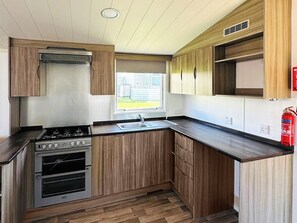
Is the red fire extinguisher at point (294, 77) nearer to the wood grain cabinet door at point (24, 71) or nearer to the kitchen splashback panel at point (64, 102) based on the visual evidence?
the kitchen splashback panel at point (64, 102)

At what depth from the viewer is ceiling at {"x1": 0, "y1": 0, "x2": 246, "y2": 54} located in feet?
6.36

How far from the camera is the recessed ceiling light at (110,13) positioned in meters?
2.04

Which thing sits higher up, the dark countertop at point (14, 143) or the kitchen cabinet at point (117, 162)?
the dark countertop at point (14, 143)

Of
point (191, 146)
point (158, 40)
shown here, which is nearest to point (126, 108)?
point (158, 40)

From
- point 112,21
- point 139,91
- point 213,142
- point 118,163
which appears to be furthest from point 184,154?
point 112,21

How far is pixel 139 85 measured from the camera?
11.9ft

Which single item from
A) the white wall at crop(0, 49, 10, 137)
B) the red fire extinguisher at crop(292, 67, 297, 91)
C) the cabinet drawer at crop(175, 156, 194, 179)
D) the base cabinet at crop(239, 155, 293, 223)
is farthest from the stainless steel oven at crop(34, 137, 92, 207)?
the red fire extinguisher at crop(292, 67, 297, 91)

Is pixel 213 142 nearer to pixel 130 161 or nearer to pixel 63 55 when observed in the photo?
pixel 130 161

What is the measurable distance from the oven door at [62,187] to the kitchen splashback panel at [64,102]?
33.5 inches

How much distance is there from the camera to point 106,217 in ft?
8.16

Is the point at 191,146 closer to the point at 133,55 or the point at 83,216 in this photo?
the point at 83,216

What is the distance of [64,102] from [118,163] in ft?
4.15

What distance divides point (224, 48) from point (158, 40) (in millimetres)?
935

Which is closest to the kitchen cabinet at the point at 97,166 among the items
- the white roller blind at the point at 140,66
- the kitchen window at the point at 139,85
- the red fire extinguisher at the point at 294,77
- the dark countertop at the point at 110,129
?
the dark countertop at the point at 110,129
